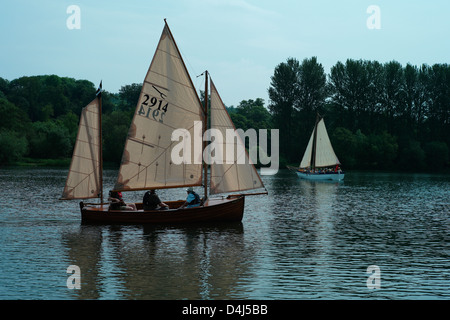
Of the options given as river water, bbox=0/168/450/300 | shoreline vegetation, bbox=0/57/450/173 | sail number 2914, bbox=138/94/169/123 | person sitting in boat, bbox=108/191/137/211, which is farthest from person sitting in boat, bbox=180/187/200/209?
shoreline vegetation, bbox=0/57/450/173

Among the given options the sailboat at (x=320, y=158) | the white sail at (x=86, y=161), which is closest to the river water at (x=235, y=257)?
the white sail at (x=86, y=161)

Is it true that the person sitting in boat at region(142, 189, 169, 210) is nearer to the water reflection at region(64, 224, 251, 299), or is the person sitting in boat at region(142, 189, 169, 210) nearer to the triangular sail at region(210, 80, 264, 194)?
the water reflection at region(64, 224, 251, 299)

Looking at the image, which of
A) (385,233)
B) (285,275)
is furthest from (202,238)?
(385,233)

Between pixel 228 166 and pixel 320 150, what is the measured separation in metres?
66.1

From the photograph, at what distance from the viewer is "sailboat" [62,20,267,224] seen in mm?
33062

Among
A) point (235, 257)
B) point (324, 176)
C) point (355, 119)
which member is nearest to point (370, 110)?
point (355, 119)

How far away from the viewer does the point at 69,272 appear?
2081 centimetres

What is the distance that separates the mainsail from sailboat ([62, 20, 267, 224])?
63178 mm

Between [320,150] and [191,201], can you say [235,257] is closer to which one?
[191,201]

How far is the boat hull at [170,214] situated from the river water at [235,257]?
63 centimetres

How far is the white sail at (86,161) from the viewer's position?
114ft

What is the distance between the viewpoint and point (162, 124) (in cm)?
3341
